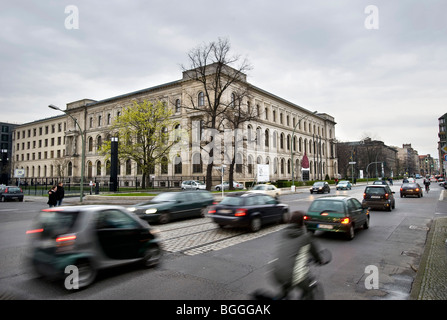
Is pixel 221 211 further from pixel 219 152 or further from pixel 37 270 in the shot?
pixel 219 152

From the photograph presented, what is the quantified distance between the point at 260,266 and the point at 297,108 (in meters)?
72.9

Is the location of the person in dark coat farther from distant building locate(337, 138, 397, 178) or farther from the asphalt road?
distant building locate(337, 138, 397, 178)

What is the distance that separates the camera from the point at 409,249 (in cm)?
811

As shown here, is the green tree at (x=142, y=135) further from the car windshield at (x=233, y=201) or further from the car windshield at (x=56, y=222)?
the car windshield at (x=56, y=222)

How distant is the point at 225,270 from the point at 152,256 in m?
1.67

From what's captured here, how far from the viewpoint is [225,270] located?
6.14 metres

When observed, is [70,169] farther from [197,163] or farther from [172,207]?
[172,207]

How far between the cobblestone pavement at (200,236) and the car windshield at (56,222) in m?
3.28

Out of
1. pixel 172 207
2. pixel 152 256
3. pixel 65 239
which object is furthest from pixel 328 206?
pixel 65 239

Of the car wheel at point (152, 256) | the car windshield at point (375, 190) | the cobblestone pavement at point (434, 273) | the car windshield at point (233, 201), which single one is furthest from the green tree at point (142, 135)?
the cobblestone pavement at point (434, 273)

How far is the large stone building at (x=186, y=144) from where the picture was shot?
5025 cm

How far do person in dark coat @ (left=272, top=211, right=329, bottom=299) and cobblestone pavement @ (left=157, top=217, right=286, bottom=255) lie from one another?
13.7 ft

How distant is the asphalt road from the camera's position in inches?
192
